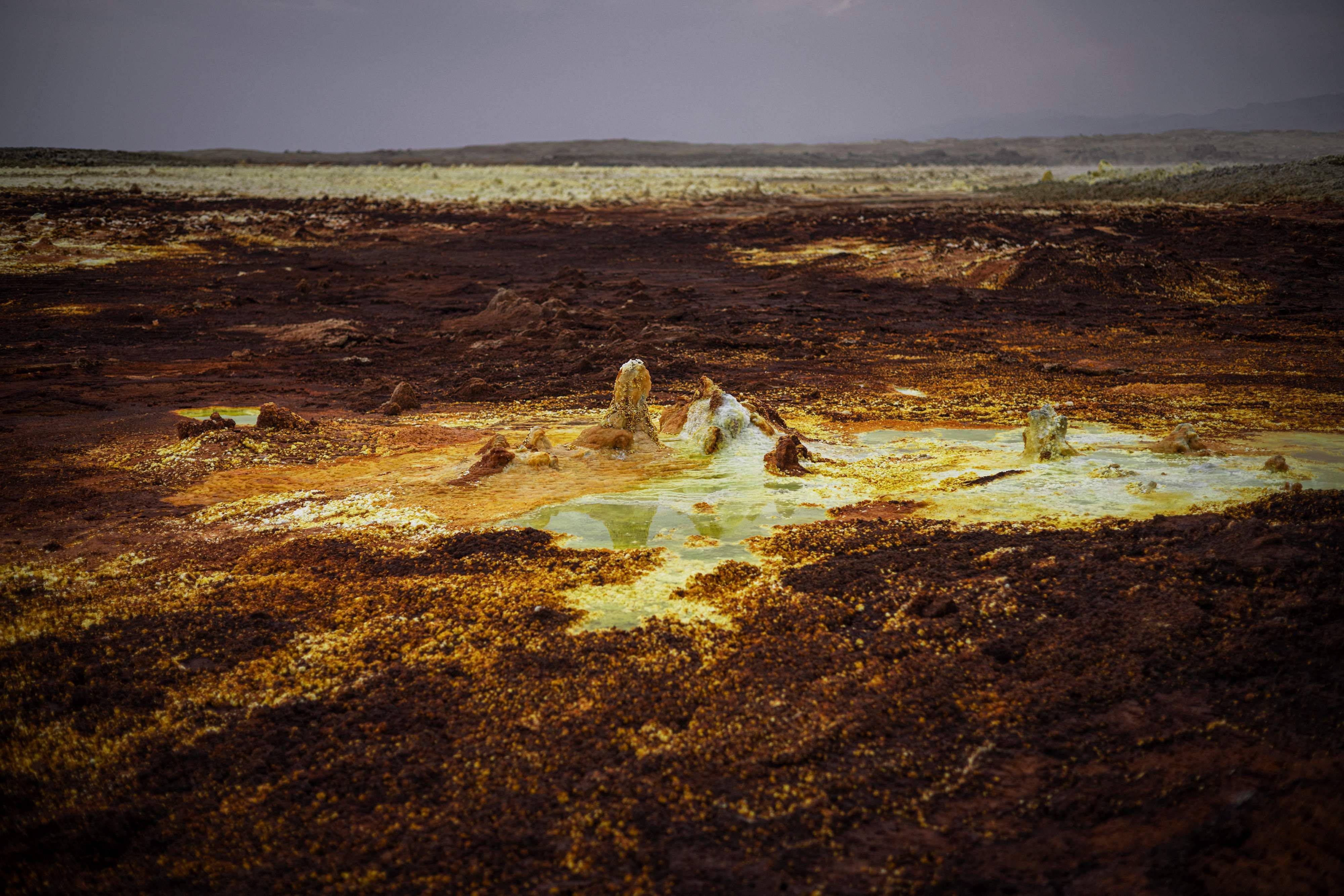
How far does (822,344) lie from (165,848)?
10.7 meters

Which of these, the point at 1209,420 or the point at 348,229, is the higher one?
the point at 348,229

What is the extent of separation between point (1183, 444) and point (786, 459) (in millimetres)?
2963

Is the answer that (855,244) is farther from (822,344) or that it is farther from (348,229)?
(348,229)

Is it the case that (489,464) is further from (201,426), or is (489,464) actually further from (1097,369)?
(1097,369)

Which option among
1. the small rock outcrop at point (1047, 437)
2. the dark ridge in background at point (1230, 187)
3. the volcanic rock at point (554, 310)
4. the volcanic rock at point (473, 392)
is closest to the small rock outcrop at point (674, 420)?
the volcanic rock at point (473, 392)

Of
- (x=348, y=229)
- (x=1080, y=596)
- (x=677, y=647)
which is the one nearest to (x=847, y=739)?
(x=677, y=647)

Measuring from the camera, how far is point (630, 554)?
17.4 ft

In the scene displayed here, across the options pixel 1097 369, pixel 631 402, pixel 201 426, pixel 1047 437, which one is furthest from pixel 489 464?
pixel 1097 369

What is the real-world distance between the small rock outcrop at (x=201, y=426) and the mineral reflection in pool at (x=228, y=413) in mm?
1004

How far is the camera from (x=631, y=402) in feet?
24.0

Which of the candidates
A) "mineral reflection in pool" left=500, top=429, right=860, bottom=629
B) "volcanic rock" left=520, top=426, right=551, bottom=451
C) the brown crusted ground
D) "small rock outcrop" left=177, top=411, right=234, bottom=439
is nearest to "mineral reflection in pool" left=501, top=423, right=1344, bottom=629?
"mineral reflection in pool" left=500, top=429, right=860, bottom=629

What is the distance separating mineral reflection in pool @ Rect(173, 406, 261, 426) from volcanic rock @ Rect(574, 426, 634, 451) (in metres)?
3.73

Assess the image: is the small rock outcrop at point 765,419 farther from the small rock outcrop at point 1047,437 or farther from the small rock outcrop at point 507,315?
the small rock outcrop at point 507,315

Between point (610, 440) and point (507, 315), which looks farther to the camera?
point (507, 315)
